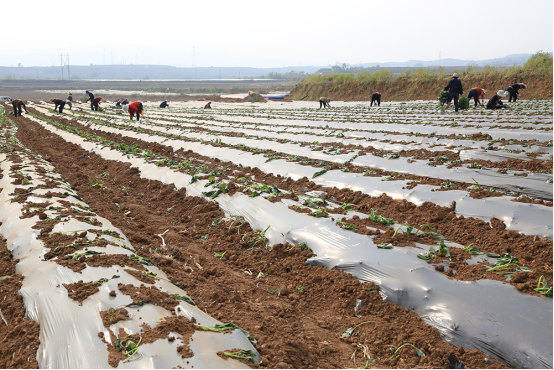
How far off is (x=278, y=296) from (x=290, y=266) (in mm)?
507

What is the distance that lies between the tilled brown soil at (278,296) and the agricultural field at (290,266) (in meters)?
0.02

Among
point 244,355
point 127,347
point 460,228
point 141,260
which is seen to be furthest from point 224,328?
point 460,228

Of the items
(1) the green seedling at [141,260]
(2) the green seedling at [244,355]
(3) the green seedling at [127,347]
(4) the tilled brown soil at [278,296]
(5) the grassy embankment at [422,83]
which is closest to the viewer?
(3) the green seedling at [127,347]

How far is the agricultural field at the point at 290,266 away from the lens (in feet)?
8.55

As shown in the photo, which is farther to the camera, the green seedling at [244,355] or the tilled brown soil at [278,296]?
the tilled brown soil at [278,296]

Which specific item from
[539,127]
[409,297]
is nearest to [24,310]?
[409,297]

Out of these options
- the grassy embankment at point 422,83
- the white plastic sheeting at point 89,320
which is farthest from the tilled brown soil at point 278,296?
the grassy embankment at point 422,83

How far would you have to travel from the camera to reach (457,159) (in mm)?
7504

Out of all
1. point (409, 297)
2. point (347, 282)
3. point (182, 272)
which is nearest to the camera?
point (409, 297)

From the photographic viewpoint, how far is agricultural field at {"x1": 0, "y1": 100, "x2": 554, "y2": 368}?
103 inches

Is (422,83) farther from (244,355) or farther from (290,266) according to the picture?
(244,355)

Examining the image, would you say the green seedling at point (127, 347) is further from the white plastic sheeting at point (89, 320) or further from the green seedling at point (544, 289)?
the green seedling at point (544, 289)

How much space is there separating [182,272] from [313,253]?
1616mm

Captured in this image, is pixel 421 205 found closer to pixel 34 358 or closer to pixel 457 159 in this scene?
pixel 457 159
